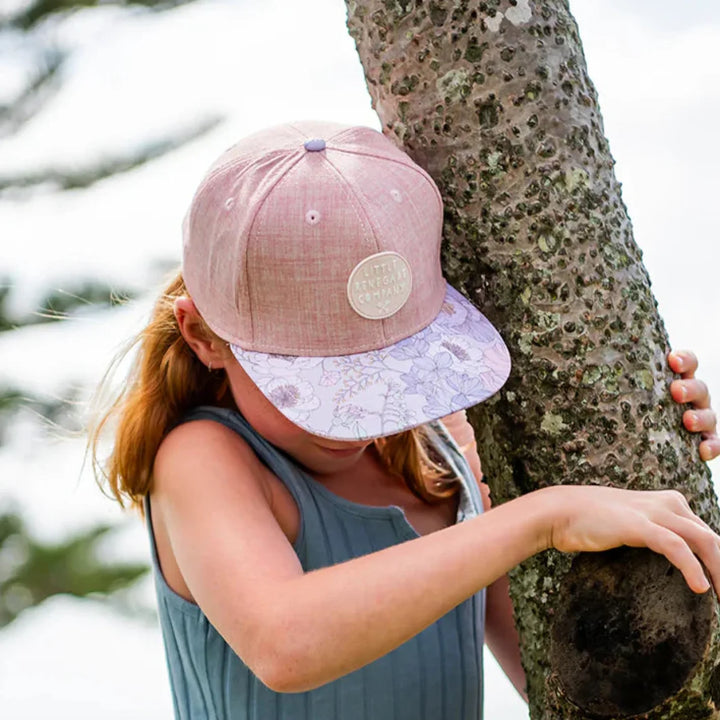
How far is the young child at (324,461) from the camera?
4.20 ft

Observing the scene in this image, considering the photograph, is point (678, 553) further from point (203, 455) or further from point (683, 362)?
point (203, 455)

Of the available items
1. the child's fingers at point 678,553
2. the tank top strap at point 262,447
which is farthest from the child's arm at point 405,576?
the tank top strap at point 262,447

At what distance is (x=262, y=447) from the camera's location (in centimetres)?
164

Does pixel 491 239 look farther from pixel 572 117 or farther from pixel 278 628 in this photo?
pixel 278 628

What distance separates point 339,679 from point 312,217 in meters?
0.69

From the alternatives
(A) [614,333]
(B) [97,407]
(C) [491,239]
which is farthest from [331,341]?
(B) [97,407]

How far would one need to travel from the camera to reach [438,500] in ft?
6.41

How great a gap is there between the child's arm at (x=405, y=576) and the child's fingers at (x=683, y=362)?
0.23 m

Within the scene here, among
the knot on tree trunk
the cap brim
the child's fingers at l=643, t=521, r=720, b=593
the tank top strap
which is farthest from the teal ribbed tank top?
the child's fingers at l=643, t=521, r=720, b=593

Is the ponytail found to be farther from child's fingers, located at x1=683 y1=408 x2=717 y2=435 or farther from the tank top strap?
child's fingers, located at x1=683 y1=408 x2=717 y2=435

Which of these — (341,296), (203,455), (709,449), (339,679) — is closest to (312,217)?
(341,296)

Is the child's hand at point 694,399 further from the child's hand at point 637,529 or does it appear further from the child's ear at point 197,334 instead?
the child's ear at point 197,334

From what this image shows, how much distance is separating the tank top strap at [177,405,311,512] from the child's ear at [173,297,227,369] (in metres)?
0.07

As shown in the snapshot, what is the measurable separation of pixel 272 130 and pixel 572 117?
41 cm
